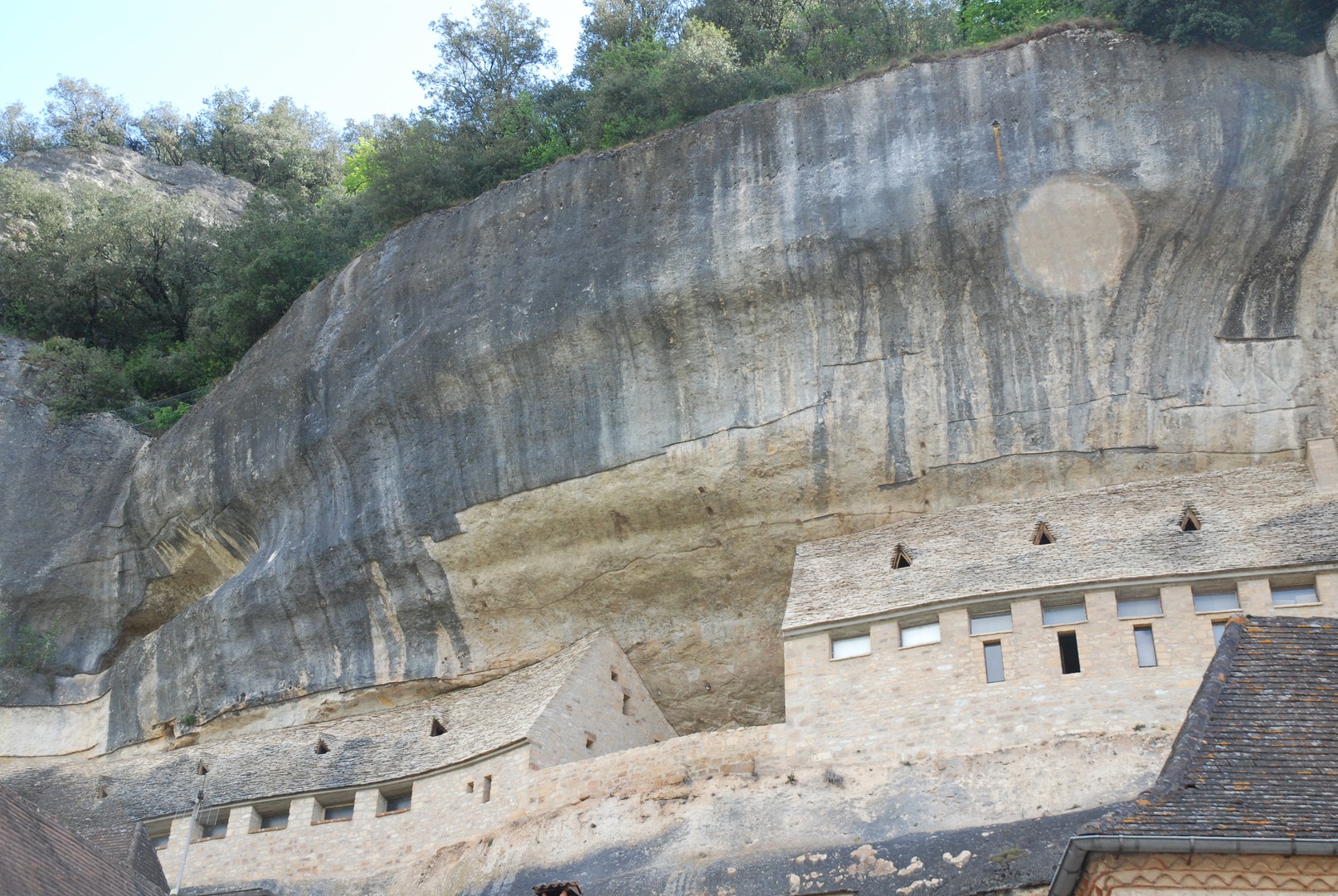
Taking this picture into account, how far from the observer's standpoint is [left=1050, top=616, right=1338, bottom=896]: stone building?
1112 centimetres

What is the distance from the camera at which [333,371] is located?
3072cm

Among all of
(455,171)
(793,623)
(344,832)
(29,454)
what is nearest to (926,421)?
(793,623)

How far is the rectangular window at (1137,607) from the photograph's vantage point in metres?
21.4

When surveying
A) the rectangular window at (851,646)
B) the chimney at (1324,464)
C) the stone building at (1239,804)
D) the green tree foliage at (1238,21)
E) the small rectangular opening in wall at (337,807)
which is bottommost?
the stone building at (1239,804)

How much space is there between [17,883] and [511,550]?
13.2 meters

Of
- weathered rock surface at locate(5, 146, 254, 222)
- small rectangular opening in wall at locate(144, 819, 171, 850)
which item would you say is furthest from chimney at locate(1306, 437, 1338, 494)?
weathered rock surface at locate(5, 146, 254, 222)

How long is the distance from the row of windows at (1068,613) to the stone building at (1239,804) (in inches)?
313

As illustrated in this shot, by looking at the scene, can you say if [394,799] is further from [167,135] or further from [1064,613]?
[167,135]

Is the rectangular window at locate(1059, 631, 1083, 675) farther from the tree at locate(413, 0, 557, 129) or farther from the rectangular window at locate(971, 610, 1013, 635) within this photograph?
the tree at locate(413, 0, 557, 129)

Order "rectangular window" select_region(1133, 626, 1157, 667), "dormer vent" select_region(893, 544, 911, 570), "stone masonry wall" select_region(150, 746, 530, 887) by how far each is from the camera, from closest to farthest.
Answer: "rectangular window" select_region(1133, 626, 1157, 667), "dormer vent" select_region(893, 544, 911, 570), "stone masonry wall" select_region(150, 746, 530, 887)

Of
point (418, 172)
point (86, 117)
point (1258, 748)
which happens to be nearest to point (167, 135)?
point (86, 117)

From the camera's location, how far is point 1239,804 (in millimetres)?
11594

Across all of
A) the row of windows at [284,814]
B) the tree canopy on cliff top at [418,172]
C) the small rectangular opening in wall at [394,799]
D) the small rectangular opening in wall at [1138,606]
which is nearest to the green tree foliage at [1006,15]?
the tree canopy on cliff top at [418,172]

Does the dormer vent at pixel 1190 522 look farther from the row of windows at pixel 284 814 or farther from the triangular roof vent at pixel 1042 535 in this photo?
the row of windows at pixel 284 814
